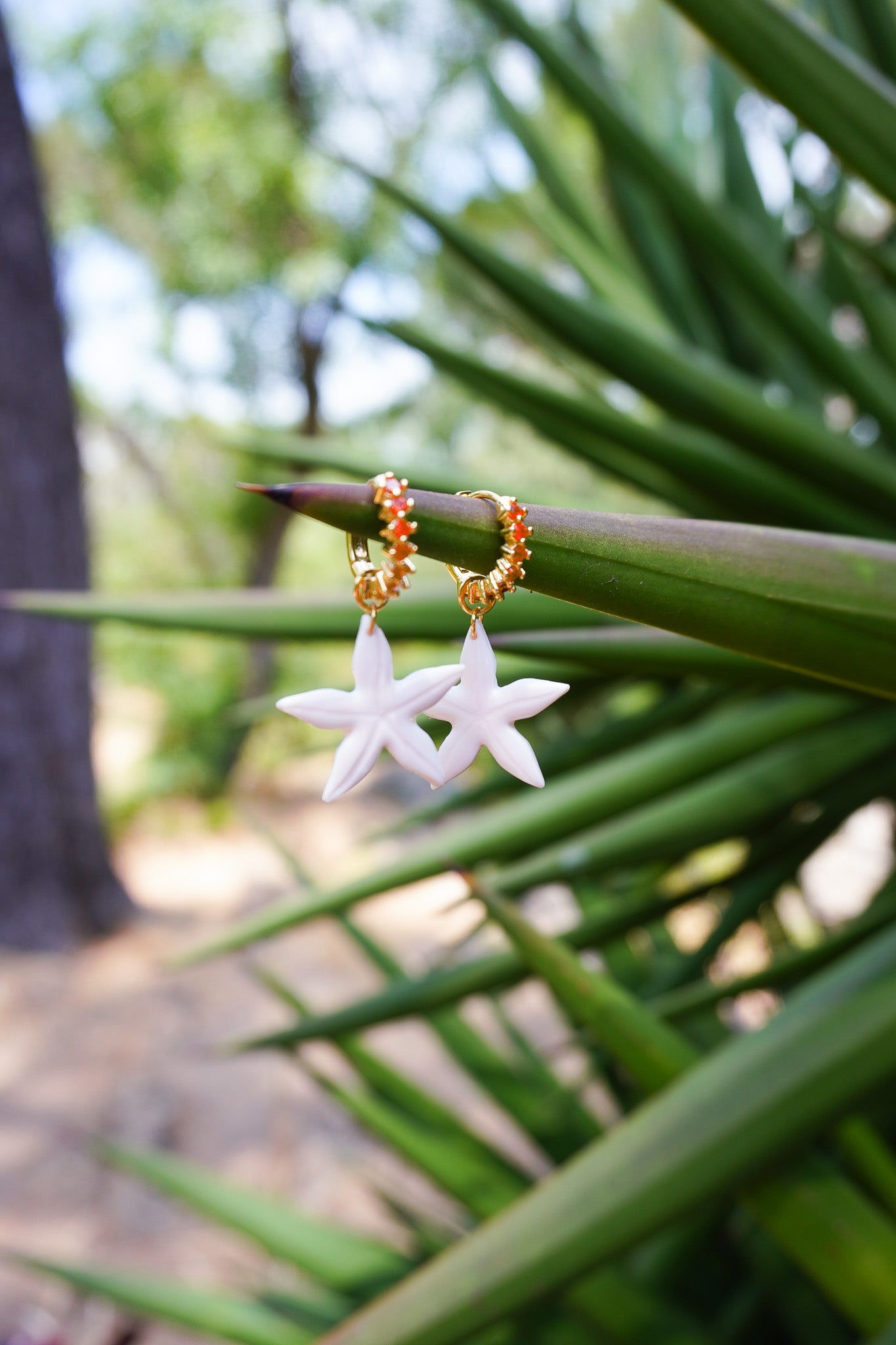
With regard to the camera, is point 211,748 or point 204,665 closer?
point 211,748

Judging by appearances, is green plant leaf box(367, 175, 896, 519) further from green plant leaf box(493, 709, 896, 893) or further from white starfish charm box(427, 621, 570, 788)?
white starfish charm box(427, 621, 570, 788)

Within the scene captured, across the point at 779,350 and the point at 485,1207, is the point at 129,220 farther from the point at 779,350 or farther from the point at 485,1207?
the point at 485,1207

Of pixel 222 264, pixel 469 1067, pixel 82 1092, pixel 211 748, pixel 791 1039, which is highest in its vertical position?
pixel 222 264

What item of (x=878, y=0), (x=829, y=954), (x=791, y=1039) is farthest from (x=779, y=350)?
(x=791, y=1039)

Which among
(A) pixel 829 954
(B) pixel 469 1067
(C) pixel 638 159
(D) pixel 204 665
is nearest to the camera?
(A) pixel 829 954

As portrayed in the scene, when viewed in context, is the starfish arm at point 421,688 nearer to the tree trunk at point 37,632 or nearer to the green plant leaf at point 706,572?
the green plant leaf at point 706,572

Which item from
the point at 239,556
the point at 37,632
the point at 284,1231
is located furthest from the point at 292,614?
the point at 239,556
